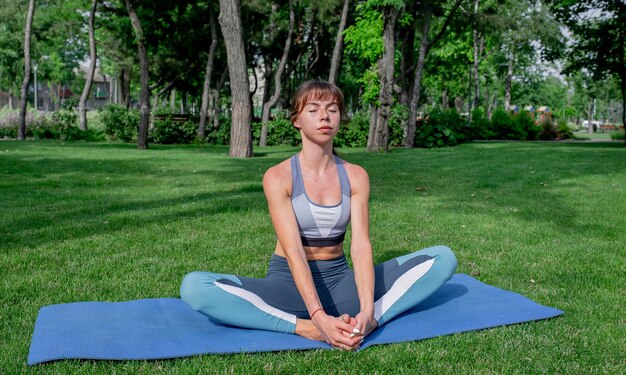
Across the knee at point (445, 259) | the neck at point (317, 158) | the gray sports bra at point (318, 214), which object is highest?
the neck at point (317, 158)

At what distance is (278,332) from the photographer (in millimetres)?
3646

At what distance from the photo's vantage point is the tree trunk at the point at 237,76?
16.5 meters

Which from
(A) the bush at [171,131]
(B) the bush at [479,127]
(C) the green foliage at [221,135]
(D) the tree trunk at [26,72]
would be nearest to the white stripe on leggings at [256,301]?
(C) the green foliage at [221,135]

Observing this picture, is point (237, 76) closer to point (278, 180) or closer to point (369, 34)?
point (369, 34)

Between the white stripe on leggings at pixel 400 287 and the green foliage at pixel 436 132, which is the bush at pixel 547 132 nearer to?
the green foliage at pixel 436 132

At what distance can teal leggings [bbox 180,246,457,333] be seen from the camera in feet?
11.8

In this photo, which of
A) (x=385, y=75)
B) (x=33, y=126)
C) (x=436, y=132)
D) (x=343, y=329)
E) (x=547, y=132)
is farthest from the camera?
(x=547, y=132)

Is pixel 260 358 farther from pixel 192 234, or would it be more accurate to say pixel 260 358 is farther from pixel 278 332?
pixel 192 234

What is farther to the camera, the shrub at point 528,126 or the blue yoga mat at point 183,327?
the shrub at point 528,126

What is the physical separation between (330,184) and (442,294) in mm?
1430

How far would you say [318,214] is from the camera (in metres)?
3.69

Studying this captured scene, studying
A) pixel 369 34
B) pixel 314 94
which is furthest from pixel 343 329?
pixel 369 34

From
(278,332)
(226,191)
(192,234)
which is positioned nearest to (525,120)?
(226,191)

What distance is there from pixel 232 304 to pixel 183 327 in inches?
15.6
